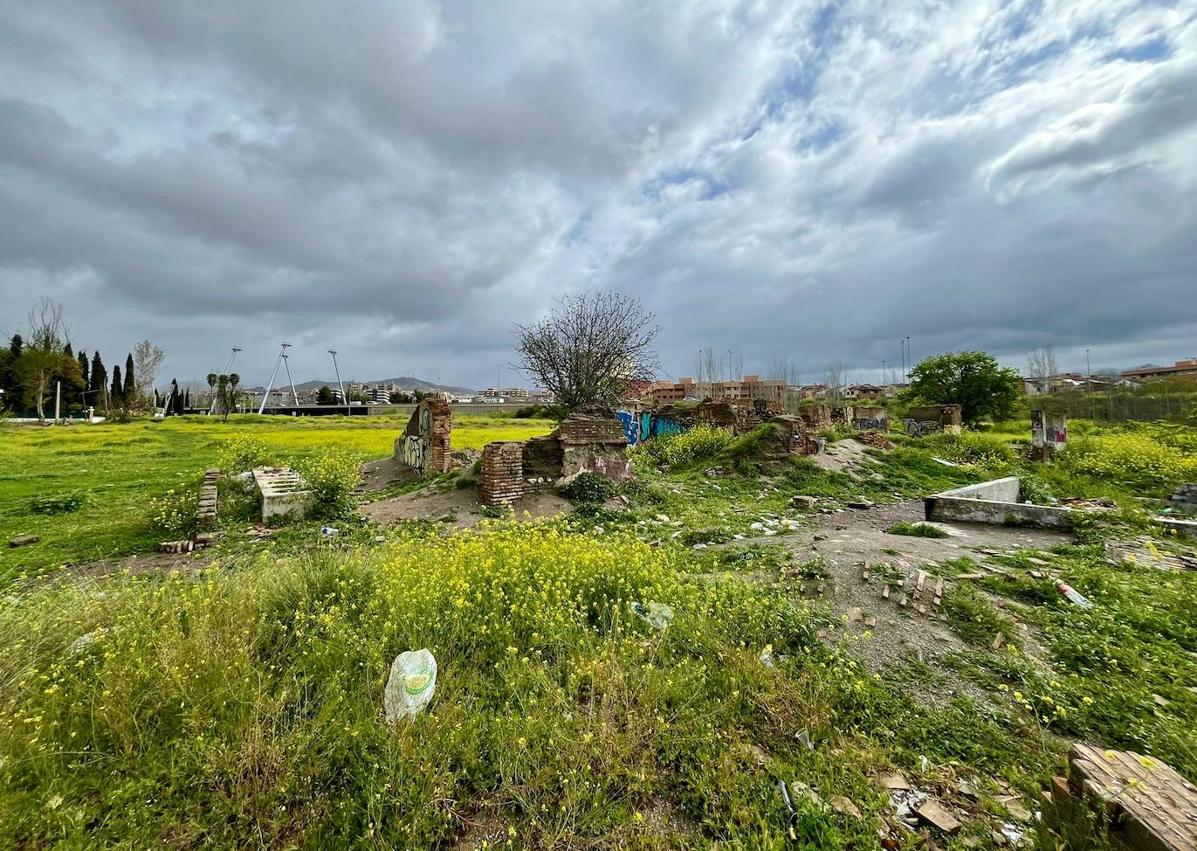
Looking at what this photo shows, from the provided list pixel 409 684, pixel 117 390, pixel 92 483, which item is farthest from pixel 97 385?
pixel 409 684

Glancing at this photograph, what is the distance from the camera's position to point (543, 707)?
8.86 ft

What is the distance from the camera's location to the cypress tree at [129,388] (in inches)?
1953

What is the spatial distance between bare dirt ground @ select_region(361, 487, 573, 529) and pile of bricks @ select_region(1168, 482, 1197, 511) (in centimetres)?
1132

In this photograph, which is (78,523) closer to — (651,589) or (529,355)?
(651,589)

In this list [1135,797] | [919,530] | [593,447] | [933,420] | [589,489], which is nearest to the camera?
[1135,797]

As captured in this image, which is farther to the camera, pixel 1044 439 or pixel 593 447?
pixel 1044 439

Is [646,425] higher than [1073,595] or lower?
higher

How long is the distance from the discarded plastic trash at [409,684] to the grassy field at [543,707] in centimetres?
7

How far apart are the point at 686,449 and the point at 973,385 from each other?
25231mm

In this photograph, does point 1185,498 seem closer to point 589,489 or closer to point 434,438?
point 589,489

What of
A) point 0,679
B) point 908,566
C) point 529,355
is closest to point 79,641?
point 0,679

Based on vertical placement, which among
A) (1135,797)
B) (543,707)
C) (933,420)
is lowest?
(543,707)

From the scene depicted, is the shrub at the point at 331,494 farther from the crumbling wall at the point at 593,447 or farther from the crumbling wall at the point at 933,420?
the crumbling wall at the point at 933,420

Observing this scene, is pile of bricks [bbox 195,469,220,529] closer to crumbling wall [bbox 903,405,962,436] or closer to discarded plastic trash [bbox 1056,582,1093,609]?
discarded plastic trash [bbox 1056,582,1093,609]
